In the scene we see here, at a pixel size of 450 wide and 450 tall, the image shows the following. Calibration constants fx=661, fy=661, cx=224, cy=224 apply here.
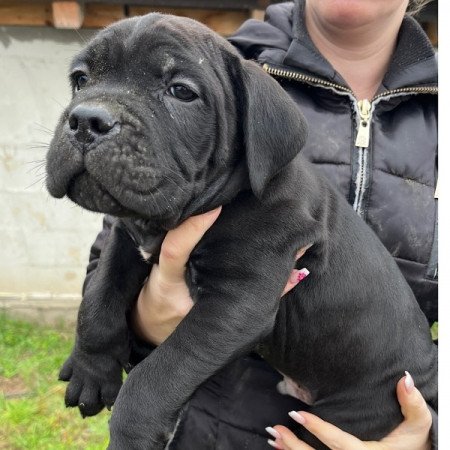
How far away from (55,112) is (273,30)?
4.25 metres

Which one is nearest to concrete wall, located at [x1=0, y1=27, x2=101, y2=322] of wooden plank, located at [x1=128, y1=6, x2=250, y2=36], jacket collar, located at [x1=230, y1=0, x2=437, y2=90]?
wooden plank, located at [x1=128, y1=6, x2=250, y2=36]

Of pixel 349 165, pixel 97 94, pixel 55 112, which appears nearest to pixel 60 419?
pixel 55 112

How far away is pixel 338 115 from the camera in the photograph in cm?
273

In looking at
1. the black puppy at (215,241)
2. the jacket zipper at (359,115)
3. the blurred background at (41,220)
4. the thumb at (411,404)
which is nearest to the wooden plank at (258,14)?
the blurred background at (41,220)

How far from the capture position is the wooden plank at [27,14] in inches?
246

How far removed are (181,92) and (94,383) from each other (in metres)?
1.08

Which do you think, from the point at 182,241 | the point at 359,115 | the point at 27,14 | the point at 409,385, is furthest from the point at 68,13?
the point at 409,385

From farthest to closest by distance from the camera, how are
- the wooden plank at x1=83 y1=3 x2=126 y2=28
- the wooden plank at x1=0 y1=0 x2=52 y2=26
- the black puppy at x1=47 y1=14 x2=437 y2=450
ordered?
the wooden plank at x1=0 y1=0 x2=52 y2=26 < the wooden plank at x1=83 y1=3 x2=126 y2=28 < the black puppy at x1=47 y1=14 x2=437 y2=450

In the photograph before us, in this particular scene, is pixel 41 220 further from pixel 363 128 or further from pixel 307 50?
pixel 363 128

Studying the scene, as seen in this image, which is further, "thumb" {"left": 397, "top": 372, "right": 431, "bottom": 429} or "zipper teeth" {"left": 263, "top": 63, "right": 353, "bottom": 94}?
"zipper teeth" {"left": 263, "top": 63, "right": 353, "bottom": 94}

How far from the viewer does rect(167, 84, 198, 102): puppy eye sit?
2.00 metres

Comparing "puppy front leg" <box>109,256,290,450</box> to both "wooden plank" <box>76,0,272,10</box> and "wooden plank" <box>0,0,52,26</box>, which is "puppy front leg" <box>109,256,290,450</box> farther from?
"wooden plank" <box>0,0,52,26</box>

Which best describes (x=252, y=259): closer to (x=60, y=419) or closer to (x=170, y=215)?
(x=170, y=215)

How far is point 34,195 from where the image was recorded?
271 inches
